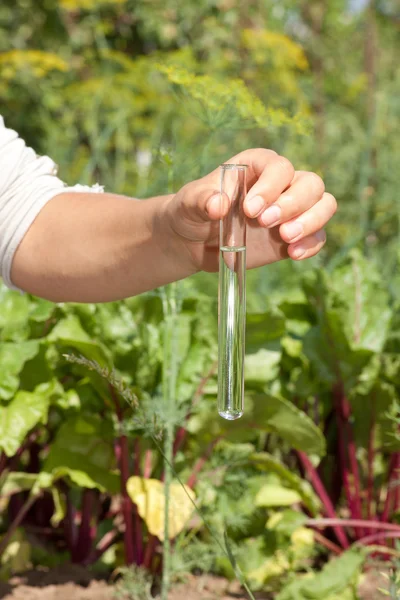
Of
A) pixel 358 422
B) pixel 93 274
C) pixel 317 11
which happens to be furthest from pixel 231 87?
pixel 317 11

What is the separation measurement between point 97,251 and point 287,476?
956mm

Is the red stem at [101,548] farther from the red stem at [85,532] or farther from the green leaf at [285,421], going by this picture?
the green leaf at [285,421]

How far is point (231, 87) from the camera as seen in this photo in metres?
→ 1.80

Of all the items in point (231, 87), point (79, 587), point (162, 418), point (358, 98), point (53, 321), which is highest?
point (358, 98)

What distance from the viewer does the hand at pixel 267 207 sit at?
0.92 metres

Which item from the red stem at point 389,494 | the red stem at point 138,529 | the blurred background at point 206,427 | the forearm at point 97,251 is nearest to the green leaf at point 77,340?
the blurred background at point 206,427

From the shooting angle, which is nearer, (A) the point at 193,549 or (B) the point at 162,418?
(B) the point at 162,418

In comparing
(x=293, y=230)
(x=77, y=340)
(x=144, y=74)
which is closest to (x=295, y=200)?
(x=293, y=230)

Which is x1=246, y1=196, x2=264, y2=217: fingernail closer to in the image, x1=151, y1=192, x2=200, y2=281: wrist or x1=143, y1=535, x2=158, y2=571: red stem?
x1=151, y1=192, x2=200, y2=281: wrist

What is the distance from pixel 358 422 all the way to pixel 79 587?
2.71 feet

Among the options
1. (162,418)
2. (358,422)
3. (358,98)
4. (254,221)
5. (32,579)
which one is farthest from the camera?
(358,98)

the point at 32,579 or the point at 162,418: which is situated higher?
the point at 162,418

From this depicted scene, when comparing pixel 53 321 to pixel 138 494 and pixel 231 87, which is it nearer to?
pixel 138 494

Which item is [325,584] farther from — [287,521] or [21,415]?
[21,415]
